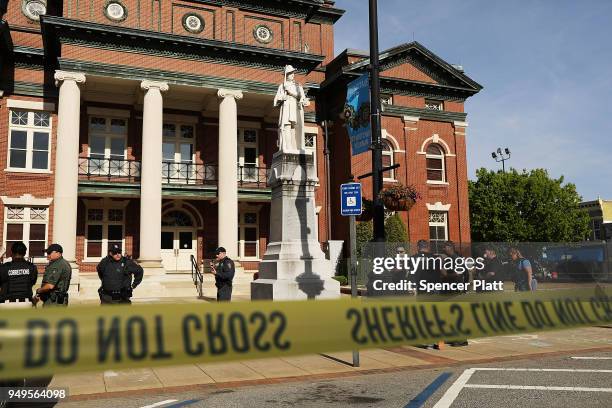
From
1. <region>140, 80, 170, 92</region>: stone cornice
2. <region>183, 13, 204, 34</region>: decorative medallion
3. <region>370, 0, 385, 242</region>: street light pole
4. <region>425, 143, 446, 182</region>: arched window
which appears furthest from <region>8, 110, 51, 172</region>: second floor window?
<region>425, 143, 446, 182</region>: arched window

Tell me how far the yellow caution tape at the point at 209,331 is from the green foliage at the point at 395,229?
22.2 meters

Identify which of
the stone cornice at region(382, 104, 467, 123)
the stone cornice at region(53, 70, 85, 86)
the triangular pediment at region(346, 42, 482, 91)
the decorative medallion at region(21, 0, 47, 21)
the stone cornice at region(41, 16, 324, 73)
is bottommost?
the stone cornice at region(53, 70, 85, 86)

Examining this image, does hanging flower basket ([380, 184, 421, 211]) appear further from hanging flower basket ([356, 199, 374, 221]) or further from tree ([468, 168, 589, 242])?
tree ([468, 168, 589, 242])

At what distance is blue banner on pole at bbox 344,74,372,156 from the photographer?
35.5 feet

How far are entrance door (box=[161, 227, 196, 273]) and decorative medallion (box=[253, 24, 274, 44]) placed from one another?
10.2 metres

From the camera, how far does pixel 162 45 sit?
74.2 ft

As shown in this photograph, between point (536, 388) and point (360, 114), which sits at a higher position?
point (360, 114)

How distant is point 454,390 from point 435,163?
957 inches

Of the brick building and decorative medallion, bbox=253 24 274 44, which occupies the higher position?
decorative medallion, bbox=253 24 274 44

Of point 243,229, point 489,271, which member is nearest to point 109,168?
point 243,229

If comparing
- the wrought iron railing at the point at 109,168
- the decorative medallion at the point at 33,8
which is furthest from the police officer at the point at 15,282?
the decorative medallion at the point at 33,8

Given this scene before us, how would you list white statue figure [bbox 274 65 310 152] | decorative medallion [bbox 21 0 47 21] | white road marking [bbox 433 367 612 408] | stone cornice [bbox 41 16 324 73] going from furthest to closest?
1. decorative medallion [bbox 21 0 47 21]
2. stone cornice [bbox 41 16 324 73]
3. white statue figure [bbox 274 65 310 152]
4. white road marking [bbox 433 367 612 408]

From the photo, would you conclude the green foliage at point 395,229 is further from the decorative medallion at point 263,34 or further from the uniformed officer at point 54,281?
the uniformed officer at point 54,281

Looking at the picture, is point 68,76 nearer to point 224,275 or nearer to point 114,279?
point 224,275
